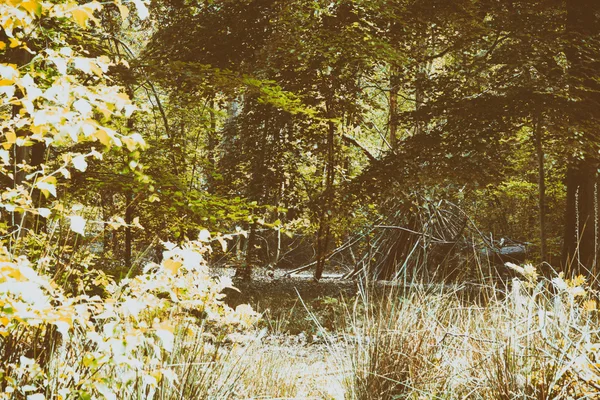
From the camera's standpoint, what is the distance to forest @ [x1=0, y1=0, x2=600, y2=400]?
227cm

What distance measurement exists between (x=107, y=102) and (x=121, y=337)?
0.95 m

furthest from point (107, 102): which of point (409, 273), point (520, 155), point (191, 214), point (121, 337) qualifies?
point (520, 155)

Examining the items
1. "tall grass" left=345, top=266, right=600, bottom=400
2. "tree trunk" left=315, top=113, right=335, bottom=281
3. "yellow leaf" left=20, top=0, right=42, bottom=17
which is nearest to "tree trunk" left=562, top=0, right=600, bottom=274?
"tree trunk" left=315, top=113, right=335, bottom=281

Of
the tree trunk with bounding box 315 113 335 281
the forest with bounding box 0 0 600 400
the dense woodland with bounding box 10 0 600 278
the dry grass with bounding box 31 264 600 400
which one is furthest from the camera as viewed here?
the tree trunk with bounding box 315 113 335 281

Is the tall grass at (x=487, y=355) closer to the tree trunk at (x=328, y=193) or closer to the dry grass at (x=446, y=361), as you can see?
the dry grass at (x=446, y=361)

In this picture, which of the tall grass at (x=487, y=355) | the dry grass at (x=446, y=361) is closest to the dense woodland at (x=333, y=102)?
the dry grass at (x=446, y=361)

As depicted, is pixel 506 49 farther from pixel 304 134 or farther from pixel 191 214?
pixel 191 214

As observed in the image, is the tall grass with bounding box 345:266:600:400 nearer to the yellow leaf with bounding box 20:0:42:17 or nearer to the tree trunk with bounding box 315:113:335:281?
the yellow leaf with bounding box 20:0:42:17

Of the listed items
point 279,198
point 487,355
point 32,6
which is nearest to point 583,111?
point 279,198

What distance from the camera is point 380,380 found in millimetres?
3406

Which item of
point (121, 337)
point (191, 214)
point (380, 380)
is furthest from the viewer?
point (191, 214)

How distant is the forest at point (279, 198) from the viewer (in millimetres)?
2271

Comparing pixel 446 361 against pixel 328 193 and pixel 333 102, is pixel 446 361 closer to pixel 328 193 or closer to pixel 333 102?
pixel 328 193

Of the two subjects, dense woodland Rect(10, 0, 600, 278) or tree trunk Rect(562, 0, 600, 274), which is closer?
dense woodland Rect(10, 0, 600, 278)
